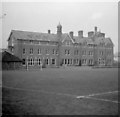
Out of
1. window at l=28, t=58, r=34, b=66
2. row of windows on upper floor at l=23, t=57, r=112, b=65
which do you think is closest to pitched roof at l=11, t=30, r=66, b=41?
window at l=28, t=58, r=34, b=66

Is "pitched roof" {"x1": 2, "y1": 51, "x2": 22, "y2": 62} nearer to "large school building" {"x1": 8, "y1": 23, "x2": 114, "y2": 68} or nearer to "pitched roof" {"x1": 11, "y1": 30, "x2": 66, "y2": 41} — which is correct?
"large school building" {"x1": 8, "y1": 23, "x2": 114, "y2": 68}

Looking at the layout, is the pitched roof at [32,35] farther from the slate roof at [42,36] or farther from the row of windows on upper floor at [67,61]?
the row of windows on upper floor at [67,61]

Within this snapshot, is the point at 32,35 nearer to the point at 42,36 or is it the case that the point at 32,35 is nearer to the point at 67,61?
the point at 42,36

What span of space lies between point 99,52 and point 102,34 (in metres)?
11.0

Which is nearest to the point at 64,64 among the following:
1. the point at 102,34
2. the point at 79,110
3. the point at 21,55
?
the point at 21,55

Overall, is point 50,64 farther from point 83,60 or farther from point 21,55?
point 83,60

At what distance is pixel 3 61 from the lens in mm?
49438

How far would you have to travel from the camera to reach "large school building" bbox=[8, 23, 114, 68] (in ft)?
198

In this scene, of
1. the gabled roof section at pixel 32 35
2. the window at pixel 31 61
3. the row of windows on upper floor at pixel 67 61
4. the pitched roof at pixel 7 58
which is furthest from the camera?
the row of windows on upper floor at pixel 67 61

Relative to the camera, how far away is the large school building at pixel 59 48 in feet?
198

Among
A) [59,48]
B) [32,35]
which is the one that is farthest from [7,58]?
[59,48]

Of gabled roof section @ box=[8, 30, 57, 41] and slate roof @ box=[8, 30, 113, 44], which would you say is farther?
slate roof @ box=[8, 30, 113, 44]

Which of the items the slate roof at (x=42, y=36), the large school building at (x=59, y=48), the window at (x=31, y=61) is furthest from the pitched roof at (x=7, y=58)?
the window at (x=31, y=61)

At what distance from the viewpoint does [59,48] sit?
68125mm
